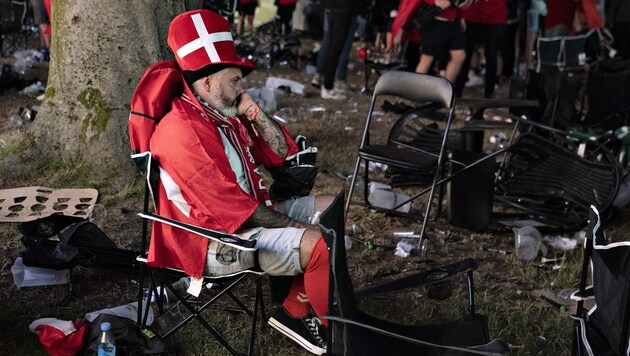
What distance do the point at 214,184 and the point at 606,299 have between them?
1.43 m

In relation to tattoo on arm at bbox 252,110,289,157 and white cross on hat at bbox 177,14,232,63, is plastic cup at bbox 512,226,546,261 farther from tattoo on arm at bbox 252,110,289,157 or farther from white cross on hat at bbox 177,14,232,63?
white cross on hat at bbox 177,14,232,63

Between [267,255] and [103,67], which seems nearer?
[267,255]

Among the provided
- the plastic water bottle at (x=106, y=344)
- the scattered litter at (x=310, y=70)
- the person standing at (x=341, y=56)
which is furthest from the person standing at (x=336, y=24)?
the plastic water bottle at (x=106, y=344)

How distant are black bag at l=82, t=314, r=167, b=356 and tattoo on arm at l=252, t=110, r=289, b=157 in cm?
95

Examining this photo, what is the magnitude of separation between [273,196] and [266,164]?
0.15m

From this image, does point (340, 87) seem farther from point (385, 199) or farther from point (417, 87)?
point (417, 87)

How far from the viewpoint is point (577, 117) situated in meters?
6.71

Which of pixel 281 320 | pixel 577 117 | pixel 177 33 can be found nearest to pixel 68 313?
pixel 281 320

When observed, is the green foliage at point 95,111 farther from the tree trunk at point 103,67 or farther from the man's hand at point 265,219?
the man's hand at point 265,219

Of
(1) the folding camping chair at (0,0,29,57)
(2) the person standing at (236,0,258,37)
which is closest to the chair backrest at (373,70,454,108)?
(2) the person standing at (236,0,258,37)

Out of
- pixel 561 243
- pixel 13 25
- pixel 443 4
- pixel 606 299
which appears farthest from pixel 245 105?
pixel 13 25

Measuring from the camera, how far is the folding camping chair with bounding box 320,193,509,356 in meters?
2.57

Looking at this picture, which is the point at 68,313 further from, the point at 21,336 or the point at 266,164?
the point at 266,164

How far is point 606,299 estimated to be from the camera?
8.82ft
